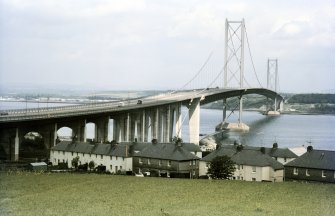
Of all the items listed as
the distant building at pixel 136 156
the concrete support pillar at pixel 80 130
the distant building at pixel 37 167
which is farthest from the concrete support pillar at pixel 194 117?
the distant building at pixel 37 167

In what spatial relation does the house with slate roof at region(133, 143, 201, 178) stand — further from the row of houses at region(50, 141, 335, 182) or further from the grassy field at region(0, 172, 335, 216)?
the grassy field at region(0, 172, 335, 216)

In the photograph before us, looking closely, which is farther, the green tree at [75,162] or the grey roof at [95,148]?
the green tree at [75,162]

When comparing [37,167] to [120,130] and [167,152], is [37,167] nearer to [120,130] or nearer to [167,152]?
[167,152]

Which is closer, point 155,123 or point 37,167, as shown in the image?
point 37,167

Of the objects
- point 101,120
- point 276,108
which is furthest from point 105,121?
point 276,108

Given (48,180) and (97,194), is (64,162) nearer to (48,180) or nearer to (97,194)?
(48,180)

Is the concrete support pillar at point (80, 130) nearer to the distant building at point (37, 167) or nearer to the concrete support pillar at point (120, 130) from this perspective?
the concrete support pillar at point (120, 130)
